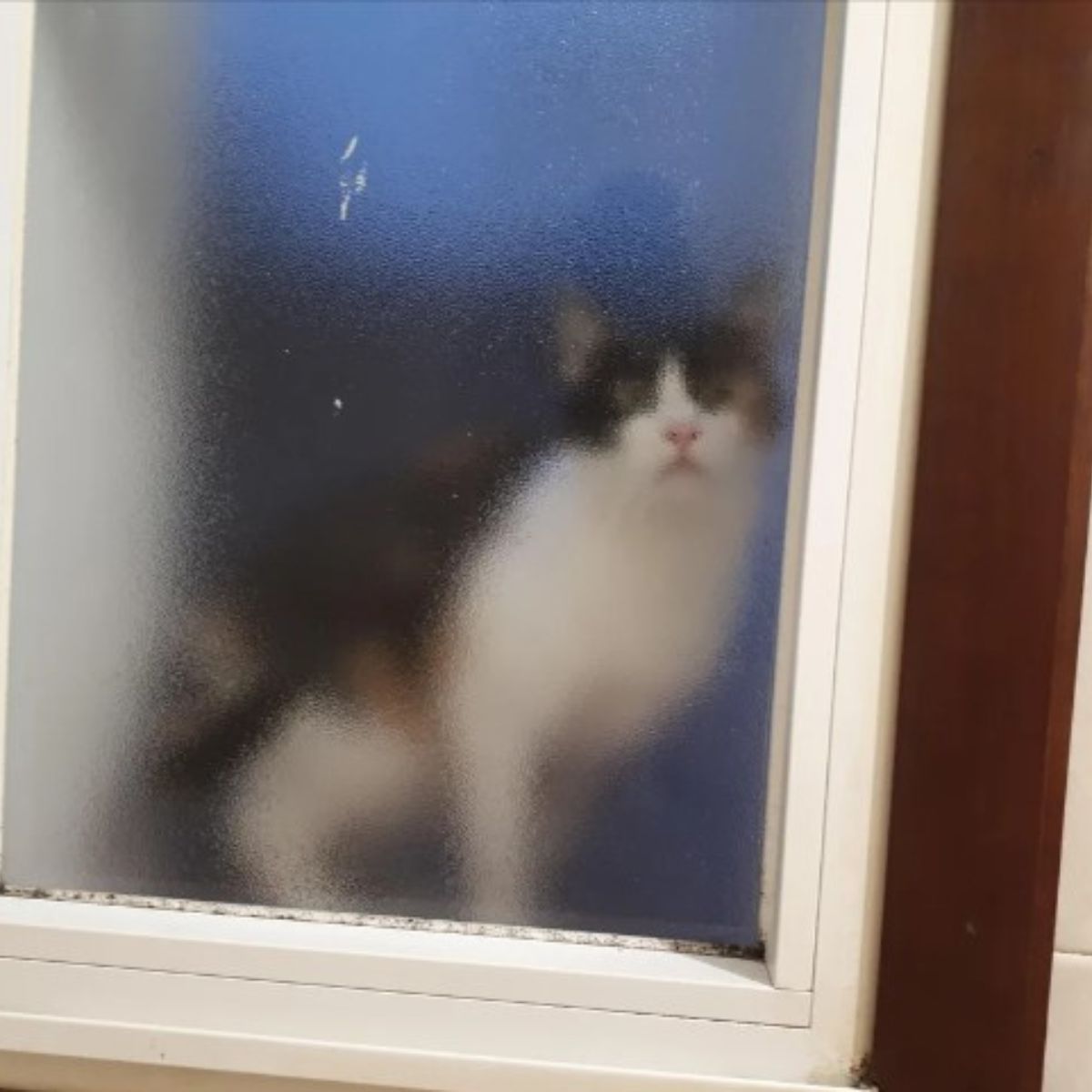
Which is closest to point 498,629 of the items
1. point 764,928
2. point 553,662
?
point 553,662

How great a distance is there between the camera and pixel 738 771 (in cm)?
70

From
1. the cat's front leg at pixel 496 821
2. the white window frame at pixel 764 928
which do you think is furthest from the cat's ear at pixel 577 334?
the cat's front leg at pixel 496 821

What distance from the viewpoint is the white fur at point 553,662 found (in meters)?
0.70

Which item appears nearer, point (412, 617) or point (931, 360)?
point (931, 360)

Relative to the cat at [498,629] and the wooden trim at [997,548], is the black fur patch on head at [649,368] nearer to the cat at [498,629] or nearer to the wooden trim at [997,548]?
the cat at [498,629]

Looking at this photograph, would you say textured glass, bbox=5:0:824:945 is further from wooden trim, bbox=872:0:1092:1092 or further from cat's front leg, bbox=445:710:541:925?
wooden trim, bbox=872:0:1092:1092

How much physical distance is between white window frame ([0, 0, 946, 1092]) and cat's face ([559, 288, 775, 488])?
0.15 ft

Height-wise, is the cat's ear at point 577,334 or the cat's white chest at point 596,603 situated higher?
the cat's ear at point 577,334

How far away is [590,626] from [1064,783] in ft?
0.98

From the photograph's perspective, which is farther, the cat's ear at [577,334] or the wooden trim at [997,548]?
the cat's ear at [577,334]

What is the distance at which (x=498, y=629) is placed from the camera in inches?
28.1

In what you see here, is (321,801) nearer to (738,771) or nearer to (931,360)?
(738,771)

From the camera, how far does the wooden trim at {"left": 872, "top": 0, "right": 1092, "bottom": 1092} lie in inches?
22.0

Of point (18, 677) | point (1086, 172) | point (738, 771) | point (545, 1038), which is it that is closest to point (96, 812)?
point (18, 677)
